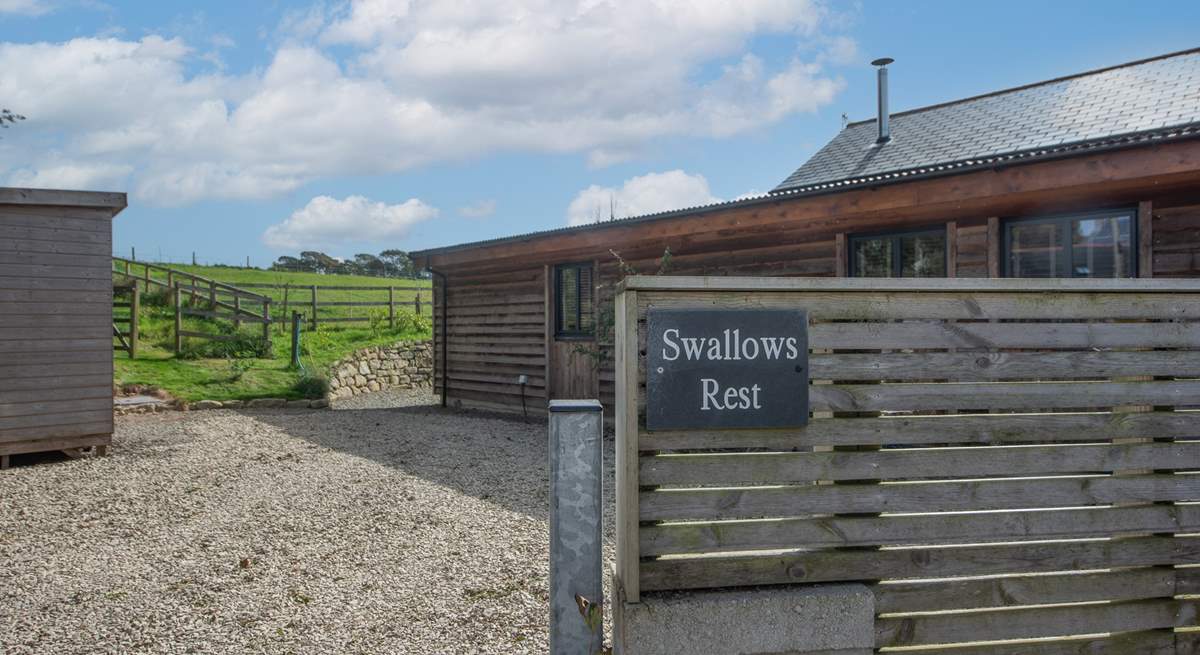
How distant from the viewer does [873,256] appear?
935 centimetres

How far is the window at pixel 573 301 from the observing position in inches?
513

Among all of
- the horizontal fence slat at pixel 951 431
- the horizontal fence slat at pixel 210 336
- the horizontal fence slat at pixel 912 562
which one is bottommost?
the horizontal fence slat at pixel 912 562

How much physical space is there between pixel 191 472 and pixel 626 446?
749cm

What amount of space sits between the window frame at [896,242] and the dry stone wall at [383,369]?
12.5m

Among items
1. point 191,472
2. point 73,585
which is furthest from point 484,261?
point 73,585

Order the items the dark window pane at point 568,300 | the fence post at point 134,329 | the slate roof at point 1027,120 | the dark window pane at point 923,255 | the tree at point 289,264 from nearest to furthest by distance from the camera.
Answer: the dark window pane at point 923,255, the slate roof at point 1027,120, the dark window pane at point 568,300, the fence post at point 134,329, the tree at point 289,264

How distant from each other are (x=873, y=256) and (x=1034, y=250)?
1.66 meters

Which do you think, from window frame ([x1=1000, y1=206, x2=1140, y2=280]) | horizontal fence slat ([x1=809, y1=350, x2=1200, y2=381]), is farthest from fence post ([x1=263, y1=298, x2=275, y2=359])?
horizontal fence slat ([x1=809, y1=350, x2=1200, y2=381])

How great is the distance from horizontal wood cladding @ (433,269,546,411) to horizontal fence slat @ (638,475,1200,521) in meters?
10.7

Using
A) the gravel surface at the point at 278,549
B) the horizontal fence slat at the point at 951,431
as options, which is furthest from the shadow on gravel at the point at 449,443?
the horizontal fence slat at the point at 951,431

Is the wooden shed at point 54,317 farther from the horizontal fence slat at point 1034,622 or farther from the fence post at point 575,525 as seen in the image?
the horizontal fence slat at point 1034,622

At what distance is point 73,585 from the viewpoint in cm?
519

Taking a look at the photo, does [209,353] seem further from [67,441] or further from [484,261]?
[67,441]

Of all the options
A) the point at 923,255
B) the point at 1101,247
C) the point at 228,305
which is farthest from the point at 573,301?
the point at 228,305
